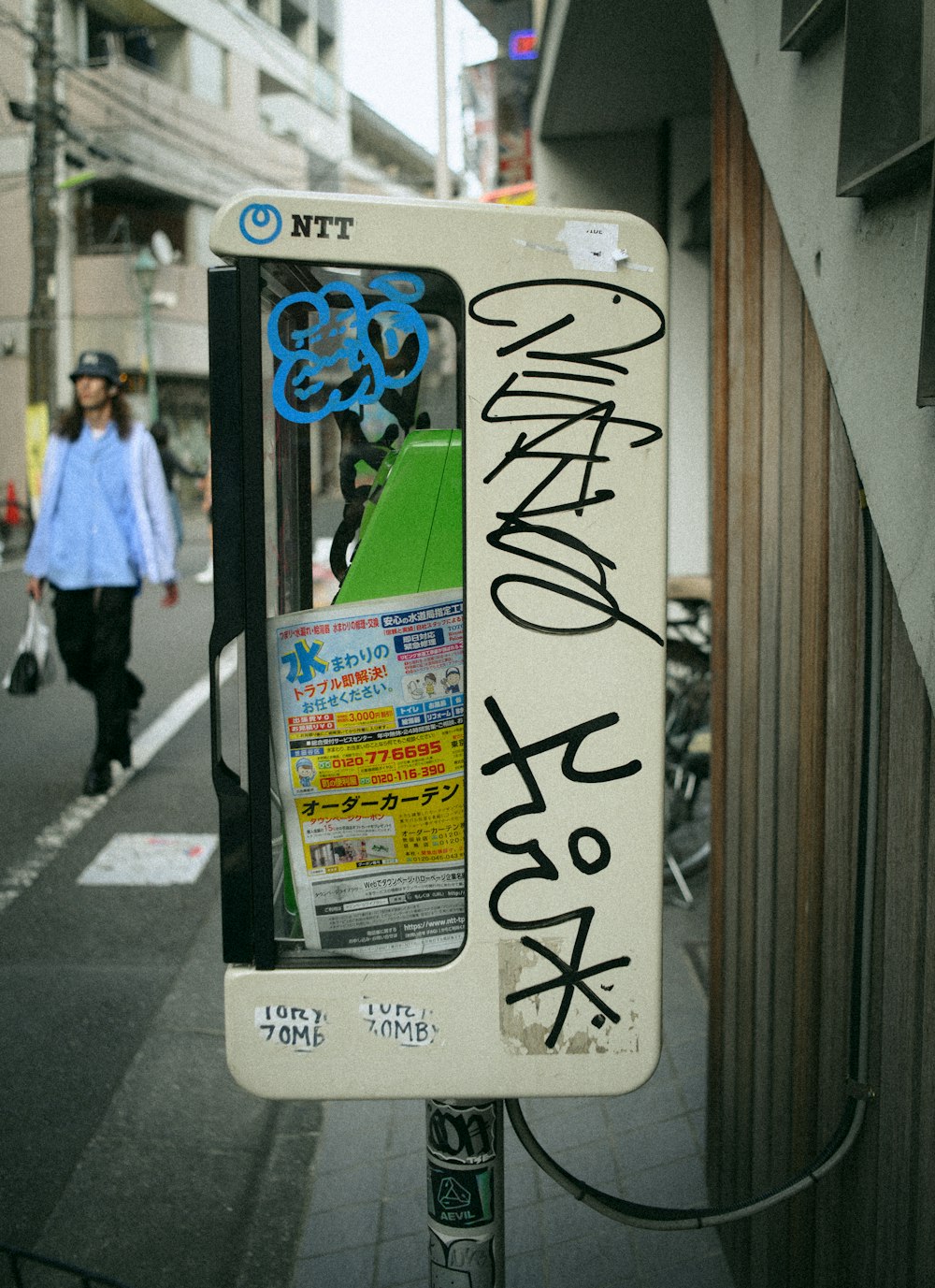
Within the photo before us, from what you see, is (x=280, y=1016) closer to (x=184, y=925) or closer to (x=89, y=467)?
(x=184, y=925)

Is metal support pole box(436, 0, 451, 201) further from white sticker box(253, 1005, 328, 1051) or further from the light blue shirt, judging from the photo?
white sticker box(253, 1005, 328, 1051)

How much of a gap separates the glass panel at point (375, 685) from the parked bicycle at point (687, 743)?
117 inches

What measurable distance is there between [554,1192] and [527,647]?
193 cm

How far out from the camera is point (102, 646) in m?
5.91

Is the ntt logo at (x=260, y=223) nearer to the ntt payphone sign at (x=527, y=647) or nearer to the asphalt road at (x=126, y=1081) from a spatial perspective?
the ntt payphone sign at (x=527, y=647)

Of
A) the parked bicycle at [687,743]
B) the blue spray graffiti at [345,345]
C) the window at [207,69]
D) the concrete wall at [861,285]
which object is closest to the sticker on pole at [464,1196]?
the concrete wall at [861,285]

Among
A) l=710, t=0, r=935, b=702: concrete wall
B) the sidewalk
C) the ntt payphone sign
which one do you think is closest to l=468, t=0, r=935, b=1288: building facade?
l=710, t=0, r=935, b=702: concrete wall

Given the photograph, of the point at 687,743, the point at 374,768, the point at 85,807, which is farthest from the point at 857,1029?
the point at 85,807

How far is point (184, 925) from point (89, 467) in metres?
2.58

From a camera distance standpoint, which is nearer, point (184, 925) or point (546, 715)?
point (546, 715)

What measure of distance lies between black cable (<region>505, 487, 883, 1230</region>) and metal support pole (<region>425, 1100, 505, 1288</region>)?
0.17 feet

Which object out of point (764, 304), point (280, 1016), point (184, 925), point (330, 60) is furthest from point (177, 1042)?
point (330, 60)

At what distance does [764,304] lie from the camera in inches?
86.9

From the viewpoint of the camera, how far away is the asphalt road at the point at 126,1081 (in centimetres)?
277
